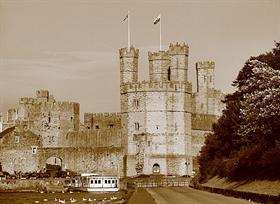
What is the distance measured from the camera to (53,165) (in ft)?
283

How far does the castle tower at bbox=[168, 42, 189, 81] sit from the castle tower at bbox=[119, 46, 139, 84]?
13.4 feet

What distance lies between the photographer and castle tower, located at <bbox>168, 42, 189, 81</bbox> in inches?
3263

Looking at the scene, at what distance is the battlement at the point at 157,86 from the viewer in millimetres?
76062

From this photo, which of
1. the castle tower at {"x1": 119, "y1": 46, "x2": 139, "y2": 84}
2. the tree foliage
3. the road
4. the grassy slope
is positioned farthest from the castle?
the road

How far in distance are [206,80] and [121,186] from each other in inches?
1081

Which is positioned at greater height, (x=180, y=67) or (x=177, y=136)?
(x=180, y=67)

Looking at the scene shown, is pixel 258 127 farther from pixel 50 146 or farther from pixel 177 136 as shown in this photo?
pixel 50 146

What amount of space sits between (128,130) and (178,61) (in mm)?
10874

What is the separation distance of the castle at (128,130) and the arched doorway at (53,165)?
0.17m

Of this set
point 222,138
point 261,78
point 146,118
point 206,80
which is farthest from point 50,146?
point 261,78

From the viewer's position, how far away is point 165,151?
75.7 m

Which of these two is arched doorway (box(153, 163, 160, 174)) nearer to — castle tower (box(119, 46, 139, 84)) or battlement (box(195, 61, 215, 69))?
castle tower (box(119, 46, 139, 84))

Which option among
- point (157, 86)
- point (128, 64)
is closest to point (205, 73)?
point (128, 64)

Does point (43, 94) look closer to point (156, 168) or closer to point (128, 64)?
point (128, 64)
